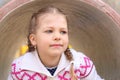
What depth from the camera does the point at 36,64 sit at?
1.73 metres

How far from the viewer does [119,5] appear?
204cm

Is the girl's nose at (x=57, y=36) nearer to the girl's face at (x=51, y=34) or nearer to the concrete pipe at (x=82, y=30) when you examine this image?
the girl's face at (x=51, y=34)

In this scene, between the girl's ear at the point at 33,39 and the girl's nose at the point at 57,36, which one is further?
the girl's ear at the point at 33,39

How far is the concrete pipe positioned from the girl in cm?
12

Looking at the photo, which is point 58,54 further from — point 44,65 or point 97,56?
point 97,56

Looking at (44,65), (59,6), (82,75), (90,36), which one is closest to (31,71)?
(44,65)

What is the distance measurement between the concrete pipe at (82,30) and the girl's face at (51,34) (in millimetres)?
126

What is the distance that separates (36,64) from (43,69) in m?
0.04

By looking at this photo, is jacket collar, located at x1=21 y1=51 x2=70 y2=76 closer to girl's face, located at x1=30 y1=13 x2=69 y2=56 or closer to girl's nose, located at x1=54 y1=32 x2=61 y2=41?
girl's face, located at x1=30 y1=13 x2=69 y2=56

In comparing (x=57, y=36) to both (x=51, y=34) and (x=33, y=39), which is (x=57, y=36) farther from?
(x=33, y=39)

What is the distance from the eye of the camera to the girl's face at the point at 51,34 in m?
1.61

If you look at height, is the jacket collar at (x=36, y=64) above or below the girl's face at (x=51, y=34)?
below

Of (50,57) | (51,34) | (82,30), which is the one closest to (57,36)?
(51,34)

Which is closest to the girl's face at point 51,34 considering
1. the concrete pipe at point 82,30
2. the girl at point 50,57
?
the girl at point 50,57
